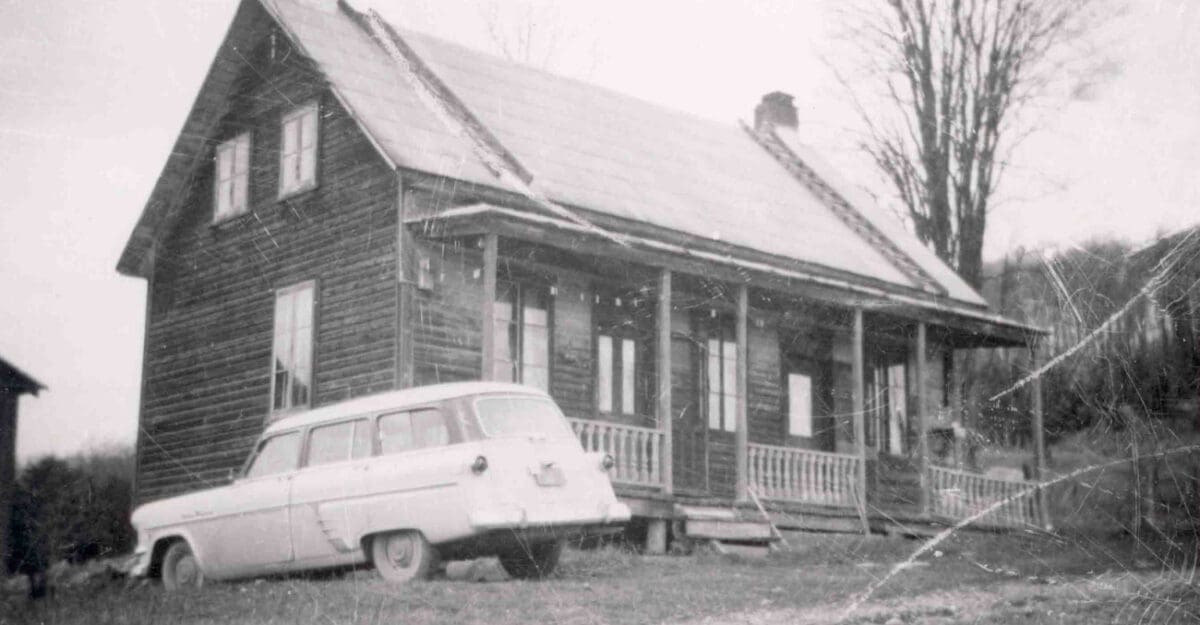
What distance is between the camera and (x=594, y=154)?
19.2 m

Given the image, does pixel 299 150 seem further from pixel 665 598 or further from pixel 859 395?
pixel 665 598

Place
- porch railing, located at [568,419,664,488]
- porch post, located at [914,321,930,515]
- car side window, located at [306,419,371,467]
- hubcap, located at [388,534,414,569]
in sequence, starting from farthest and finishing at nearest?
1. porch post, located at [914,321,930,515]
2. porch railing, located at [568,419,664,488]
3. car side window, located at [306,419,371,467]
4. hubcap, located at [388,534,414,569]

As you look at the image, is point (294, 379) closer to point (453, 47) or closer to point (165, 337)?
point (165, 337)

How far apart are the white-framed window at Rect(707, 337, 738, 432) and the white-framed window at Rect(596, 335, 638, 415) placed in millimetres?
1491

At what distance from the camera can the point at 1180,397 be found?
43.7ft

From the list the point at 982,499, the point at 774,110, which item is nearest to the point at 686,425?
the point at 982,499

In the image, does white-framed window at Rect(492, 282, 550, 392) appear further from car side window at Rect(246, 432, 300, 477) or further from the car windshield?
the car windshield

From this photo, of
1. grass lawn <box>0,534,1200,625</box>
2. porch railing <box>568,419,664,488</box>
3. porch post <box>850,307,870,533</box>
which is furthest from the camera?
porch post <box>850,307,870,533</box>

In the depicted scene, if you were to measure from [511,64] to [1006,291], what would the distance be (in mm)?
12543

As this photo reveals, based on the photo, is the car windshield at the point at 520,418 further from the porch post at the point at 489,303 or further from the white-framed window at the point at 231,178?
the white-framed window at the point at 231,178

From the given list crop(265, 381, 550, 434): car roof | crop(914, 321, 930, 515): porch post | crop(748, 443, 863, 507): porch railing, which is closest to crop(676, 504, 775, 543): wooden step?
crop(748, 443, 863, 507): porch railing

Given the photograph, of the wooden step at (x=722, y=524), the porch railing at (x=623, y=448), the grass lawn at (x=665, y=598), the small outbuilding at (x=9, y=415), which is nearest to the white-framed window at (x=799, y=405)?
the wooden step at (x=722, y=524)

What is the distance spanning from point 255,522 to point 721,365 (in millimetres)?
9255

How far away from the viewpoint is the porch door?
19.0m
